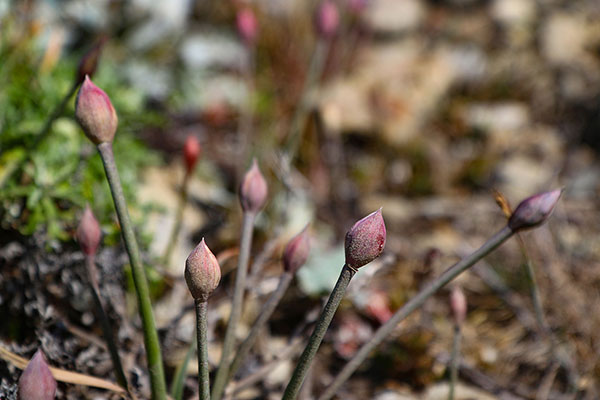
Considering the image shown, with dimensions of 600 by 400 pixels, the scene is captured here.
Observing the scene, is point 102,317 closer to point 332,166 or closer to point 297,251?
point 297,251

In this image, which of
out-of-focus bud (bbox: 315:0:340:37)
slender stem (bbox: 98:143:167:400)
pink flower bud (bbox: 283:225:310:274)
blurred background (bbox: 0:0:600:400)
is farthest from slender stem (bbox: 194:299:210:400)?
out-of-focus bud (bbox: 315:0:340:37)

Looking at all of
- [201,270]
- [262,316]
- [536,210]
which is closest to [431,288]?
[536,210]

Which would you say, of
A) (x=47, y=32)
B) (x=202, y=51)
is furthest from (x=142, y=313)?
(x=202, y=51)

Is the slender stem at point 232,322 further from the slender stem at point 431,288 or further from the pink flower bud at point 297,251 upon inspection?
the slender stem at point 431,288

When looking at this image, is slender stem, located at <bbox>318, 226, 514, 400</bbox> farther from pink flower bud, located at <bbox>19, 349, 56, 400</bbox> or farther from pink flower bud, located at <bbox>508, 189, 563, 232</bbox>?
pink flower bud, located at <bbox>19, 349, 56, 400</bbox>

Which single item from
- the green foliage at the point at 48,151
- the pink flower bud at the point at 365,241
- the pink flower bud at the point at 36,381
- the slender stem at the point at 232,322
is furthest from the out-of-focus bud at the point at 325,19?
the pink flower bud at the point at 36,381

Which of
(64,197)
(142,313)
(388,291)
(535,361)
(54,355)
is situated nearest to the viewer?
(142,313)

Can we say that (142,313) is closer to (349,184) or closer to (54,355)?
(54,355)
